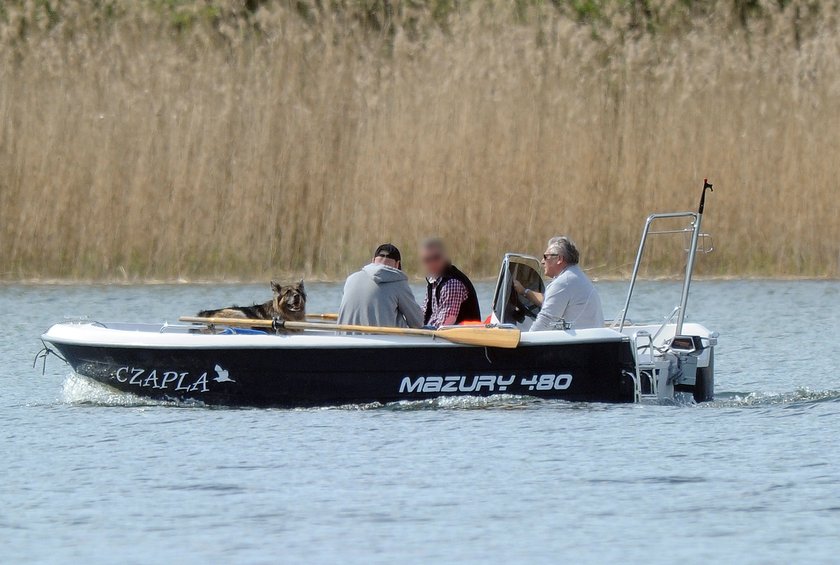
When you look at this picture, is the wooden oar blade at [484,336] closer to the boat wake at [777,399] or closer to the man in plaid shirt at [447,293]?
the man in plaid shirt at [447,293]

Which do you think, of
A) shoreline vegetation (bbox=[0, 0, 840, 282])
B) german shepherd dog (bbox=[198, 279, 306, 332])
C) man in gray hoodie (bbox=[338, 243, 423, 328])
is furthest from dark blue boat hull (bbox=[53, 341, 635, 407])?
shoreline vegetation (bbox=[0, 0, 840, 282])

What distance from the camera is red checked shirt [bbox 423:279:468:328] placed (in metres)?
9.99

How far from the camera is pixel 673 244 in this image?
56.1 feet

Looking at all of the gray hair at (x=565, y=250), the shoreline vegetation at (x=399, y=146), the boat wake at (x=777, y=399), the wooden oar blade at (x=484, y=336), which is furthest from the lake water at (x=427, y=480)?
the shoreline vegetation at (x=399, y=146)

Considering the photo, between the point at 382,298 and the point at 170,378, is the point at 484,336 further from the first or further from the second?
the point at 170,378

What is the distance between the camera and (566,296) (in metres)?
9.73

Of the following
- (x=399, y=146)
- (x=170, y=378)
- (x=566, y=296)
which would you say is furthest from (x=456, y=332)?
(x=399, y=146)

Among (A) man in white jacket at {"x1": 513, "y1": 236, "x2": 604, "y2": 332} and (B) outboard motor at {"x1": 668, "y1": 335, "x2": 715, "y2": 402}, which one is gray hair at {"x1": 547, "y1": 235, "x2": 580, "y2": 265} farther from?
(B) outboard motor at {"x1": 668, "y1": 335, "x2": 715, "y2": 402}

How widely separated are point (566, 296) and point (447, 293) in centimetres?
75

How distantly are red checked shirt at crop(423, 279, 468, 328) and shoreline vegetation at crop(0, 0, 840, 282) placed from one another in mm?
6552

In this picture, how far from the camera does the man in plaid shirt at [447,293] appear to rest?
1000 centimetres

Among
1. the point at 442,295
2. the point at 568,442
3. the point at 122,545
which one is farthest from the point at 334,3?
the point at 122,545

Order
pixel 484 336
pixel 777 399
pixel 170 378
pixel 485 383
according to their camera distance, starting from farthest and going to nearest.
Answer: pixel 777 399 → pixel 170 378 → pixel 485 383 → pixel 484 336

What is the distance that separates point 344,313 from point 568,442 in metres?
1.87
